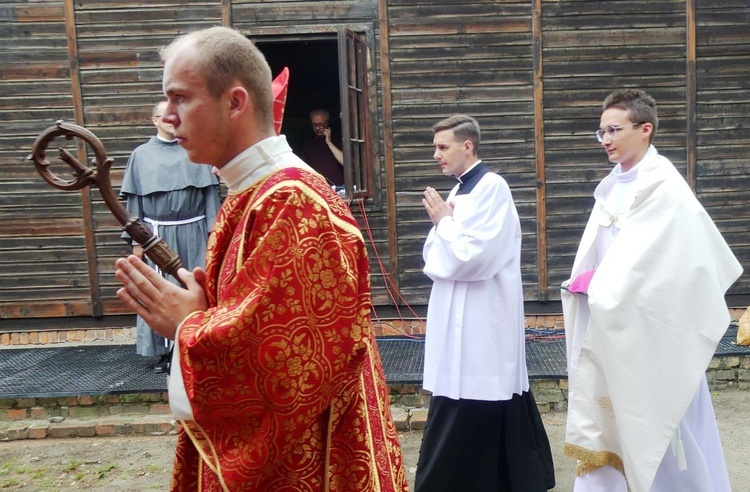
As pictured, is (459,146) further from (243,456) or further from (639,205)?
(243,456)

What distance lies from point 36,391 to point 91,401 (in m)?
0.44

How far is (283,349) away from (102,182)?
0.75 metres

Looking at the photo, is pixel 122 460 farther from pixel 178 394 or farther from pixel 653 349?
pixel 178 394

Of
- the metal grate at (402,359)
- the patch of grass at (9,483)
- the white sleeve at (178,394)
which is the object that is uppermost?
the white sleeve at (178,394)

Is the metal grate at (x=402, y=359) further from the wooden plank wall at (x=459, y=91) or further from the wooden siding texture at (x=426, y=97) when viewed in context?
the wooden plank wall at (x=459, y=91)

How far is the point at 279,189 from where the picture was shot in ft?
5.20

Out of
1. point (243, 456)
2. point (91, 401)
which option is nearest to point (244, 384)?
point (243, 456)

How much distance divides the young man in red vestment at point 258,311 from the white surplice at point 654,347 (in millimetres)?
1627

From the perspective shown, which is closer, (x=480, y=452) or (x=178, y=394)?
(x=178, y=394)

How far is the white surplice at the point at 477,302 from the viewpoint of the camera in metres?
3.84

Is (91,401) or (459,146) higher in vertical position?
(459,146)

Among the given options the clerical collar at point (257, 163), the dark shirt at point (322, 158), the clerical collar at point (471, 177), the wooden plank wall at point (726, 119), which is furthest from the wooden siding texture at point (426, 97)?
the clerical collar at point (257, 163)

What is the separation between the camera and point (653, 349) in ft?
9.83

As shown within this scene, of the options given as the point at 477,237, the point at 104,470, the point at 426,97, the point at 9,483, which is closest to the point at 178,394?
the point at 477,237
